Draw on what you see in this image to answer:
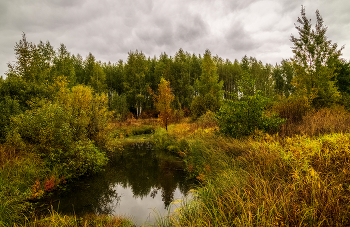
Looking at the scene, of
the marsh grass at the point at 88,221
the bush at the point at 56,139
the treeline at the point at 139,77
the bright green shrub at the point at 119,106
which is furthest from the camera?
the bright green shrub at the point at 119,106

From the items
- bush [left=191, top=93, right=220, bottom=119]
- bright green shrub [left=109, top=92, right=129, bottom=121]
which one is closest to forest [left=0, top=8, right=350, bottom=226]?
bush [left=191, top=93, right=220, bottom=119]

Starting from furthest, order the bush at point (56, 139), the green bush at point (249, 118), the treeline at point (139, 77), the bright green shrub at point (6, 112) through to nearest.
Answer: the treeline at point (139, 77)
the bright green shrub at point (6, 112)
the bush at point (56, 139)
the green bush at point (249, 118)

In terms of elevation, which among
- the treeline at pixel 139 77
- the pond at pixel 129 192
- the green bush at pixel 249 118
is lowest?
the pond at pixel 129 192

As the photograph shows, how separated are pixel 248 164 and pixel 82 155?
760 centimetres

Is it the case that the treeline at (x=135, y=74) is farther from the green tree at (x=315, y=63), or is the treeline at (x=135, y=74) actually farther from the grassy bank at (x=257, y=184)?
the grassy bank at (x=257, y=184)

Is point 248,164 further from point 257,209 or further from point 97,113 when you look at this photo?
point 97,113

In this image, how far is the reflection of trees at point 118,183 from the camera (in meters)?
7.71

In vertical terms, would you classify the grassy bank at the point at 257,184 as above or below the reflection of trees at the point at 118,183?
above

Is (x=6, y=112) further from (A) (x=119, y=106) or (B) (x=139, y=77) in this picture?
(B) (x=139, y=77)

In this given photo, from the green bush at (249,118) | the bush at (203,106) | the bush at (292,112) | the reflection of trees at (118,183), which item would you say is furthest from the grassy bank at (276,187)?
the bush at (203,106)

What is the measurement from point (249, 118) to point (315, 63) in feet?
38.2

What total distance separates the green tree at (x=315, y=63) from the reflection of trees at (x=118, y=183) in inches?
508

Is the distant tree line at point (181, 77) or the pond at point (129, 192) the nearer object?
the pond at point (129, 192)

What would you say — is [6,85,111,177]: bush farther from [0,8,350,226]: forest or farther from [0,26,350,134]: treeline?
[0,26,350,134]: treeline
